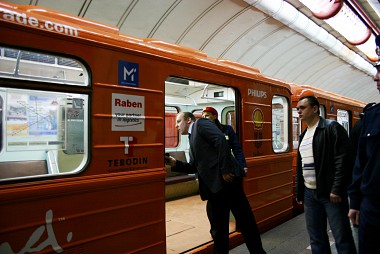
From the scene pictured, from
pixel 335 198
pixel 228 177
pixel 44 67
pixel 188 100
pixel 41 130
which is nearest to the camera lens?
pixel 335 198

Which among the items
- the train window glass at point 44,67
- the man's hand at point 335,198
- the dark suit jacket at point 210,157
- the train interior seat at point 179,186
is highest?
the train window glass at point 44,67

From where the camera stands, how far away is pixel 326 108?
7113 millimetres

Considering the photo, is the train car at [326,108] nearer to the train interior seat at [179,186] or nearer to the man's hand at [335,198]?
the train interior seat at [179,186]

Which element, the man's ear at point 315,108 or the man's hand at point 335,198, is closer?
the man's hand at point 335,198

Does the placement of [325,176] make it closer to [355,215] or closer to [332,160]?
[332,160]

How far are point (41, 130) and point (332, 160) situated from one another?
2.77 meters

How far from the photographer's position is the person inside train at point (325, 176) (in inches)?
113

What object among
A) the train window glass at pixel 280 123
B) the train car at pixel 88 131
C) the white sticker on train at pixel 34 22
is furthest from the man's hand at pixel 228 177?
the train window glass at pixel 280 123

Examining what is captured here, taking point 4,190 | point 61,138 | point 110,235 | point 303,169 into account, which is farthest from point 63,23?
point 303,169

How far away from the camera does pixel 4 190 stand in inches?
85.1

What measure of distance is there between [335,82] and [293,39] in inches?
306

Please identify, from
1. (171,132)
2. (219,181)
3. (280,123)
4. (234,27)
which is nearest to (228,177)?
(219,181)

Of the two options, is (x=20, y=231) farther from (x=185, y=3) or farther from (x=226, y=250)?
(x=185, y=3)

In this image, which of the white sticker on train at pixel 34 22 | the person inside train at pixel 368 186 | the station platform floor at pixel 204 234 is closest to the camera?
the person inside train at pixel 368 186
